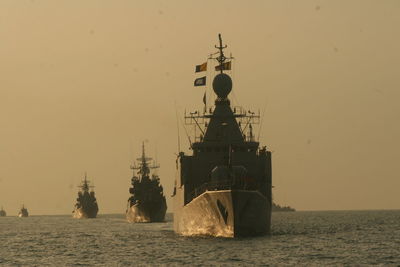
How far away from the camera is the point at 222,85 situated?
240ft

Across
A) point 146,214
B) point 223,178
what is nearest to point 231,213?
point 223,178

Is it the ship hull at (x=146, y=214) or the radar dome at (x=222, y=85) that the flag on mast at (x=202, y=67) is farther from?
the ship hull at (x=146, y=214)

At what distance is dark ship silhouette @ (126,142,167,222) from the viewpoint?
142m

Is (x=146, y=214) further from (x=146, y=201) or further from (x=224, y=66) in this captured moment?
(x=224, y=66)

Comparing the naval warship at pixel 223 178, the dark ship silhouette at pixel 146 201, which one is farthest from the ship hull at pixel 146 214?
the naval warship at pixel 223 178

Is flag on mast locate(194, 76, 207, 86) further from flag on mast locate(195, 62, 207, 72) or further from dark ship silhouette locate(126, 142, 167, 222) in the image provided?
dark ship silhouette locate(126, 142, 167, 222)

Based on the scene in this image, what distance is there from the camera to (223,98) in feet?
241

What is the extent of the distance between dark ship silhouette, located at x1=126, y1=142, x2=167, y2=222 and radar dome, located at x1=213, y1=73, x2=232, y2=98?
70.3 m

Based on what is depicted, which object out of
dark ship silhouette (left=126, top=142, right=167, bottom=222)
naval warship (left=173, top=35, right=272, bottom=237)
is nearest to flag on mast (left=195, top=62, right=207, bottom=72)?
naval warship (left=173, top=35, right=272, bottom=237)

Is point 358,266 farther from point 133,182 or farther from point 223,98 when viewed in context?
point 133,182

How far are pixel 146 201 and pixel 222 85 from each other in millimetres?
72479

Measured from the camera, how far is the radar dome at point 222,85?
240 ft

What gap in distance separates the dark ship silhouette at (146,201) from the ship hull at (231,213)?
80.0 m

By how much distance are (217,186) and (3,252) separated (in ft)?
52.8
